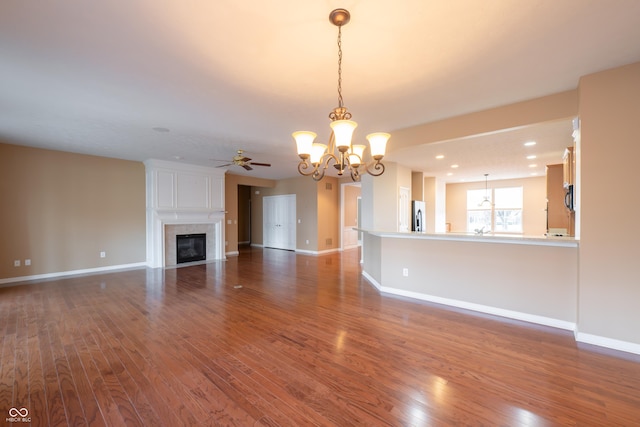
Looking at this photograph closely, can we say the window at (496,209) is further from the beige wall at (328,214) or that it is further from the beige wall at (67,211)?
the beige wall at (67,211)

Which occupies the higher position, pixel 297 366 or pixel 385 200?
pixel 385 200

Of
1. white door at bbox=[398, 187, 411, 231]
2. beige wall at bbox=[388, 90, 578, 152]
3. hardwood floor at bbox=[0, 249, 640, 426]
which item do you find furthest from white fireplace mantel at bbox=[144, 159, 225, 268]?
beige wall at bbox=[388, 90, 578, 152]

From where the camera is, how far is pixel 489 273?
3.50 meters

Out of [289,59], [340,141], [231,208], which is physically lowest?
[231,208]

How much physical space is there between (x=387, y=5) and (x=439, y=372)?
2.77m

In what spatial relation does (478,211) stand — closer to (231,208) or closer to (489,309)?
(489,309)

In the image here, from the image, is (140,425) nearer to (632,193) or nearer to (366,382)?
(366,382)

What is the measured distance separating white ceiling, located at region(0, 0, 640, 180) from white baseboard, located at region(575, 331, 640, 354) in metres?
2.39

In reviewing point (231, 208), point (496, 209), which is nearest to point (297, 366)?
point (231, 208)

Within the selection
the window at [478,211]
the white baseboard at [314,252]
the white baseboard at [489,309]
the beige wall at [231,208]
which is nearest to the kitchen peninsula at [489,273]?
the white baseboard at [489,309]

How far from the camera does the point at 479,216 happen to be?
9484 millimetres

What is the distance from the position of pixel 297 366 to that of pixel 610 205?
10.9 ft

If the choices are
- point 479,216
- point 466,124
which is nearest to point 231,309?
point 466,124

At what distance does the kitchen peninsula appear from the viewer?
304 centimetres
